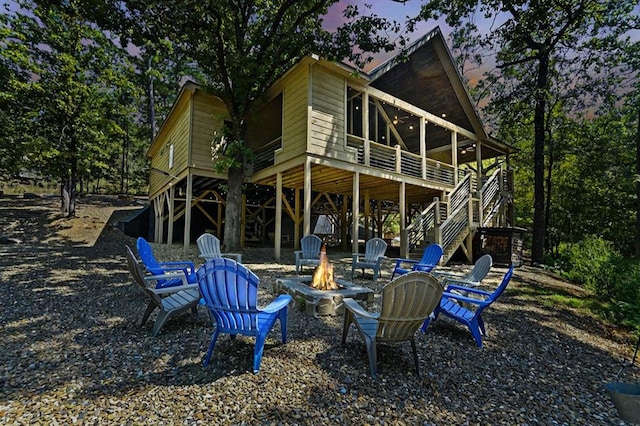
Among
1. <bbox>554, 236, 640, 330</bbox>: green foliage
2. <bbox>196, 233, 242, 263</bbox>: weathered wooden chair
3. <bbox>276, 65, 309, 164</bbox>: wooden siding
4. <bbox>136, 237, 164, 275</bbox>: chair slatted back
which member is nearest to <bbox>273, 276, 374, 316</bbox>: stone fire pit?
<bbox>136, 237, 164, 275</bbox>: chair slatted back

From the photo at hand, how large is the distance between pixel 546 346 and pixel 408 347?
175 cm

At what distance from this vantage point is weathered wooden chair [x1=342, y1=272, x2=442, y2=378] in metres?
2.54

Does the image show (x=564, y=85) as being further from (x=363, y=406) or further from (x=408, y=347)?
(x=363, y=406)

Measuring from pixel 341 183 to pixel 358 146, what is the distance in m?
1.99

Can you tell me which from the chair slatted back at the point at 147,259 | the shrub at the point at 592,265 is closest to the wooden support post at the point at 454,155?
the shrub at the point at 592,265

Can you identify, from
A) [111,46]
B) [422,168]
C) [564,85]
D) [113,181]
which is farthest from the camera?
[113,181]

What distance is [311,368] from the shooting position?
2664 mm

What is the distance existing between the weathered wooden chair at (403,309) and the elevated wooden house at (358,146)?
505 centimetres

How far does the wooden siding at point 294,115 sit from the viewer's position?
869 centimetres

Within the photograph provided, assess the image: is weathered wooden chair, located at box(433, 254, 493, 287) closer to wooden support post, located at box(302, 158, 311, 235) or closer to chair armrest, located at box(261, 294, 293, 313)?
chair armrest, located at box(261, 294, 293, 313)

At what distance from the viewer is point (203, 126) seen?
11.1 meters

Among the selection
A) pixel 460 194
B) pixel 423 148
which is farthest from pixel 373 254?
pixel 423 148

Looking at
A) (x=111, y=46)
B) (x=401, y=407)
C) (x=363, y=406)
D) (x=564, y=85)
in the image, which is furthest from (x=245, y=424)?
(x=111, y=46)

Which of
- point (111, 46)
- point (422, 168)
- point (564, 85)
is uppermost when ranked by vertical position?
point (111, 46)
